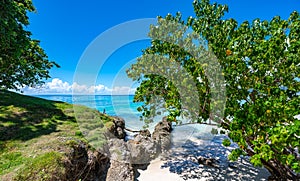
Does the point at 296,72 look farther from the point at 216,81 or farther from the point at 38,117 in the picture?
the point at 38,117

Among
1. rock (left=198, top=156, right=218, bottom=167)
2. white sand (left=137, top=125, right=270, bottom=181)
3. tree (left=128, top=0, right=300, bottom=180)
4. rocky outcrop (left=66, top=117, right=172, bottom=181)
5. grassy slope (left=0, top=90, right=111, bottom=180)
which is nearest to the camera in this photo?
tree (left=128, top=0, right=300, bottom=180)

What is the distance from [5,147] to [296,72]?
31.9 feet

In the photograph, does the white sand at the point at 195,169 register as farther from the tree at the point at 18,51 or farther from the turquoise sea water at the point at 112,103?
the tree at the point at 18,51

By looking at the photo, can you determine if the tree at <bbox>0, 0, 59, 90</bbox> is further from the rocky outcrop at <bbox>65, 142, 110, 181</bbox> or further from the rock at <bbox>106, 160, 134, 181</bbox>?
the rock at <bbox>106, 160, 134, 181</bbox>

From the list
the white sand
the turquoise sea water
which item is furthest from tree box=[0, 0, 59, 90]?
the white sand

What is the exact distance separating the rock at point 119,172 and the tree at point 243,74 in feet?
8.15

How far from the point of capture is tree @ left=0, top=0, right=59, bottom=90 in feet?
23.9

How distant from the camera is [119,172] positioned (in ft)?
21.3

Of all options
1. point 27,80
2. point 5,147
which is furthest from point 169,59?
point 27,80

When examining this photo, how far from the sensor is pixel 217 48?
5.30 m

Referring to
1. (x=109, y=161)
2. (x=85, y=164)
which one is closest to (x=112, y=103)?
(x=109, y=161)

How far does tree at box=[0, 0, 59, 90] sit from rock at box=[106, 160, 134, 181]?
287 inches

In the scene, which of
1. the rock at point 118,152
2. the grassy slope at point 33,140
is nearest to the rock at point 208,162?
the rock at point 118,152

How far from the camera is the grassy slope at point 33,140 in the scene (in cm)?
439
